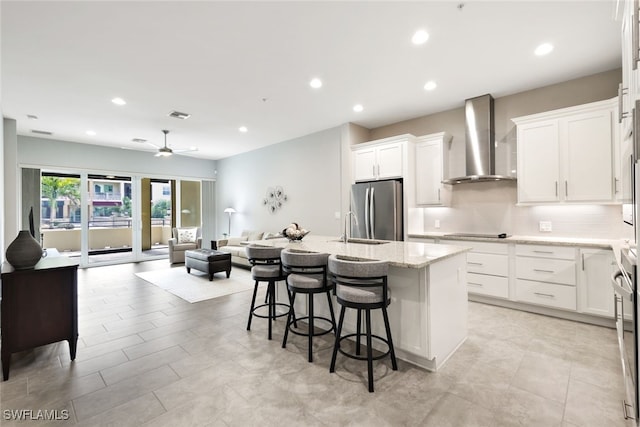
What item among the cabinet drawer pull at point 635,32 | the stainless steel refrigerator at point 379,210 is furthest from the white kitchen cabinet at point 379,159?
the cabinet drawer pull at point 635,32

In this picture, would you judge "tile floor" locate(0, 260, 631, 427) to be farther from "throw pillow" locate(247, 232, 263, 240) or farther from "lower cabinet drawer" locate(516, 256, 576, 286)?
"throw pillow" locate(247, 232, 263, 240)

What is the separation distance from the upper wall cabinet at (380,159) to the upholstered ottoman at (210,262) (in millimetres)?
3021

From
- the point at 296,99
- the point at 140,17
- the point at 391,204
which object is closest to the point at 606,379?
the point at 391,204

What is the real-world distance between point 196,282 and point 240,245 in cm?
180

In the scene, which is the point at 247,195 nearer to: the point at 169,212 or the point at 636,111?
the point at 169,212

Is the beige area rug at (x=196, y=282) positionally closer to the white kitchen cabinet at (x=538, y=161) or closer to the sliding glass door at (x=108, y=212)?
the sliding glass door at (x=108, y=212)

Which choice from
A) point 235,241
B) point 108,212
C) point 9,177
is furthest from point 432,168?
point 108,212

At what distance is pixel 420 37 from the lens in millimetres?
2809

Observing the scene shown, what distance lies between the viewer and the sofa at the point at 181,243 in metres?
7.34

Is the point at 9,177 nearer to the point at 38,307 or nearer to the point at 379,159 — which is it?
the point at 38,307

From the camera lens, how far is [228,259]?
579 centimetres

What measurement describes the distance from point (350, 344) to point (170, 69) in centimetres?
365

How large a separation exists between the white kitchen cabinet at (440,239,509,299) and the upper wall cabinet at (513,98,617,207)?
77 centimetres

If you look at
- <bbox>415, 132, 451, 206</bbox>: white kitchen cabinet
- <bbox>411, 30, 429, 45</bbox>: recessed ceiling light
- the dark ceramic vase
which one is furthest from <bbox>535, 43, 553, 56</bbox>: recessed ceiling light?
the dark ceramic vase
